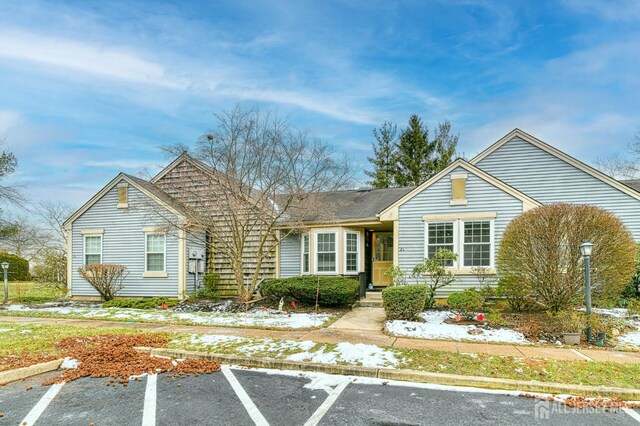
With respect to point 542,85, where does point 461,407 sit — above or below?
below

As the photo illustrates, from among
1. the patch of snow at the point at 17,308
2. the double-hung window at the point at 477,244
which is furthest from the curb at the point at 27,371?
the double-hung window at the point at 477,244

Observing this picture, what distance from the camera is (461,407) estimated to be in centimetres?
459

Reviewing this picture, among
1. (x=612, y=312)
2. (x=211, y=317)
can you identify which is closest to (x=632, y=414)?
(x=612, y=312)

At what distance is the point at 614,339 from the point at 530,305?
231cm

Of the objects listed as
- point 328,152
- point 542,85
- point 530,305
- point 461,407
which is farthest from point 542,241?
point 542,85

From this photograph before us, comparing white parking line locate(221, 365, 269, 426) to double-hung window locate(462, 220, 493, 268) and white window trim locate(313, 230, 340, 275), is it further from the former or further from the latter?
double-hung window locate(462, 220, 493, 268)

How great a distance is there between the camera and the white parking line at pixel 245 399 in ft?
13.8

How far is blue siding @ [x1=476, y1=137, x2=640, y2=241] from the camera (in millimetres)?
13094

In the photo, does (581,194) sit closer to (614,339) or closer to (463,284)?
(463,284)

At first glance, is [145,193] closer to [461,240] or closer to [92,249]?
[92,249]

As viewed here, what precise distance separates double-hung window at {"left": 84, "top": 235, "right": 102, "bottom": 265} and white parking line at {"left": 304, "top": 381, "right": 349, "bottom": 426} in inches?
557

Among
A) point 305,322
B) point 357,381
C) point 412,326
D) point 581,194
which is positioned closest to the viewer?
point 357,381

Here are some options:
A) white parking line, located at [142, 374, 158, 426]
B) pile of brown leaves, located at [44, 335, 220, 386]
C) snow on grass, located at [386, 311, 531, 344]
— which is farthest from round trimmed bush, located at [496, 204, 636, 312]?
white parking line, located at [142, 374, 158, 426]

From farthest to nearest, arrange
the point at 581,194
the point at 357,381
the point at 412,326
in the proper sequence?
the point at 581,194 < the point at 412,326 < the point at 357,381
